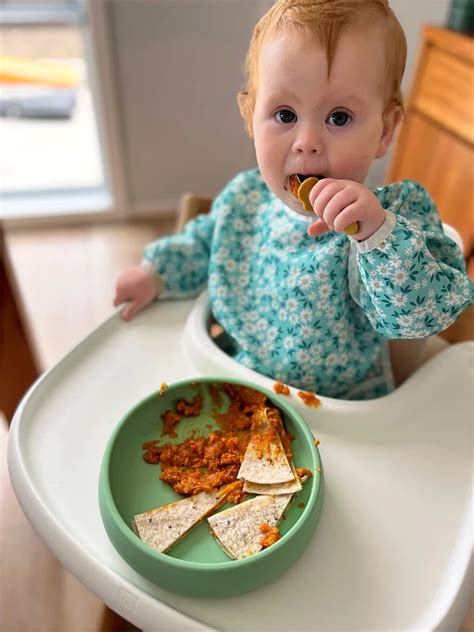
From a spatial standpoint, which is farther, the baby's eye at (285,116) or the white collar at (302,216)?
the white collar at (302,216)

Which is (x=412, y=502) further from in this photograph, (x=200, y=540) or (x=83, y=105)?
(x=83, y=105)

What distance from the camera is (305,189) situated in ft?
1.92

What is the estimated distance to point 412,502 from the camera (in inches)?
23.0

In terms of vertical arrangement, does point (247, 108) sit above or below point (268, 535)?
above

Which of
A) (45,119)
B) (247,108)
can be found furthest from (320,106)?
(45,119)

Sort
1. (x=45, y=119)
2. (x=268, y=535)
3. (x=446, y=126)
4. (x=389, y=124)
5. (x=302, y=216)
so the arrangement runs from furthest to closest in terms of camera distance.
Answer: (x=45, y=119) → (x=446, y=126) → (x=302, y=216) → (x=389, y=124) → (x=268, y=535)

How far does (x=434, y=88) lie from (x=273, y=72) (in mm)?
1149

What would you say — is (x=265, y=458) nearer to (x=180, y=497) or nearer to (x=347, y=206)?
(x=180, y=497)

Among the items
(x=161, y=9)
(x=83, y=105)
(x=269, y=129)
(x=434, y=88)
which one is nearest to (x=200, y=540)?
(x=269, y=129)

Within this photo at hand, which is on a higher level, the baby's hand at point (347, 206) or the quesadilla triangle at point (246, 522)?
the baby's hand at point (347, 206)

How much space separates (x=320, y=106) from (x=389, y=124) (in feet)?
0.34

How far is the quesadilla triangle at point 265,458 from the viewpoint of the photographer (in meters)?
0.58

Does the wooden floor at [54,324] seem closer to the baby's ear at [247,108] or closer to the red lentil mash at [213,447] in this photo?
the red lentil mash at [213,447]

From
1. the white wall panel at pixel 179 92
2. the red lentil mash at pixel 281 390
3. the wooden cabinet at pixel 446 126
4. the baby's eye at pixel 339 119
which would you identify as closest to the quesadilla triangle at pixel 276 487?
the red lentil mash at pixel 281 390
